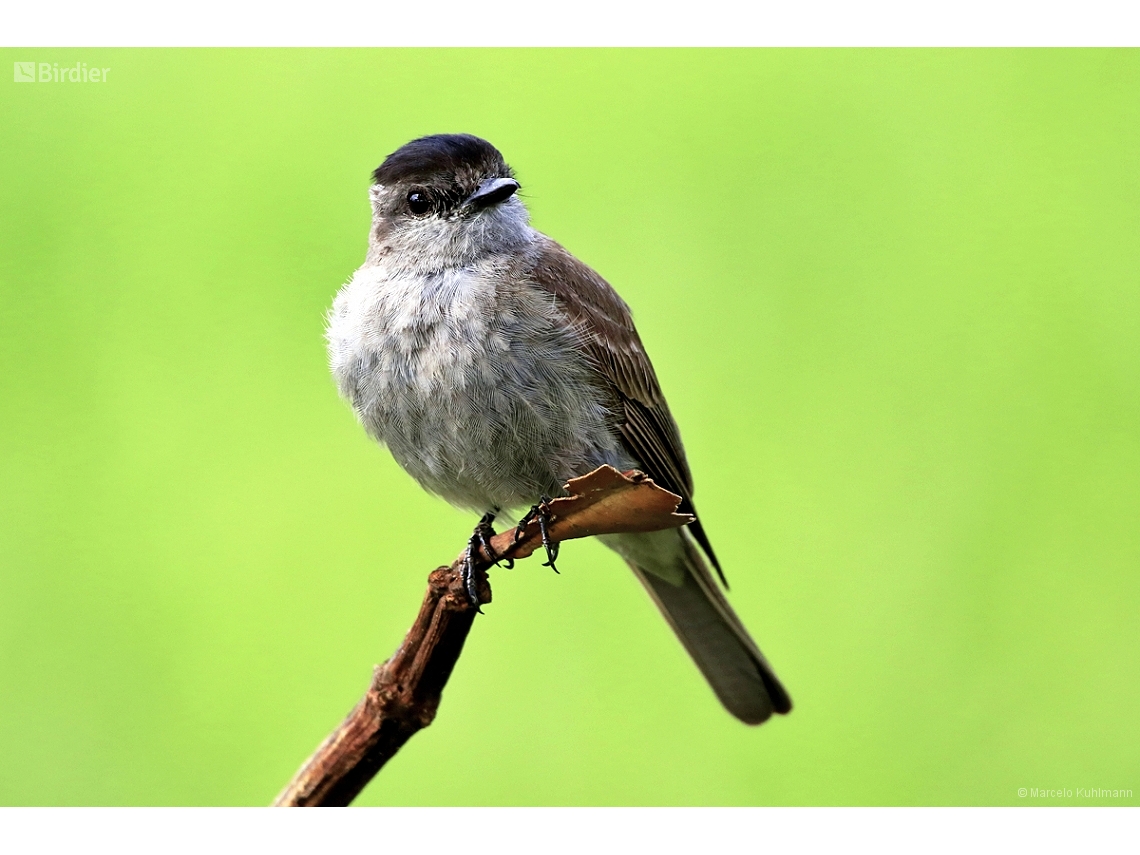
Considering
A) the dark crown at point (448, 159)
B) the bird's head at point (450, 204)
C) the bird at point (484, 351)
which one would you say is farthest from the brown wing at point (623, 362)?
the dark crown at point (448, 159)

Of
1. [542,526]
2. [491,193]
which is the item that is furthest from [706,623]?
[491,193]

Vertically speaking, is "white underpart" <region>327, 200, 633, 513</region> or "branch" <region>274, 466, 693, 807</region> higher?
"white underpart" <region>327, 200, 633, 513</region>

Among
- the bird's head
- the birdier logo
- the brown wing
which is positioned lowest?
the brown wing

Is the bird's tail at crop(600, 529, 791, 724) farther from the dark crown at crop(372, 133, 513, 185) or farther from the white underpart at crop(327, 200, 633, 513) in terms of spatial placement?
the dark crown at crop(372, 133, 513, 185)

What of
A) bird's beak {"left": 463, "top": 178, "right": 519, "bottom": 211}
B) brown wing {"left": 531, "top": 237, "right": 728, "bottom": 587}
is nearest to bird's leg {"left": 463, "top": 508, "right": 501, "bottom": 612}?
brown wing {"left": 531, "top": 237, "right": 728, "bottom": 587}

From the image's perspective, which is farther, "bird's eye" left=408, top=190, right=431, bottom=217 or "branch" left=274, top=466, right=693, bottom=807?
"bird's eye" left=408, top=190, right=431, bottom=217

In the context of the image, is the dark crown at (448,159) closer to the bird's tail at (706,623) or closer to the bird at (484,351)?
the bird at (484,351)

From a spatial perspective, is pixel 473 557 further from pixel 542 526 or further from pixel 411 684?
pixel 411 684
